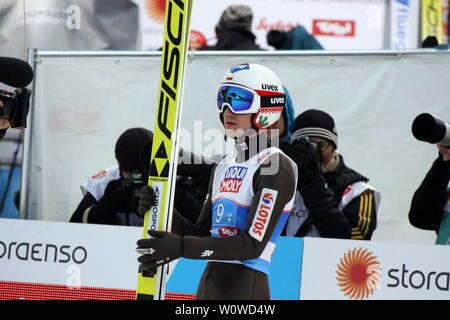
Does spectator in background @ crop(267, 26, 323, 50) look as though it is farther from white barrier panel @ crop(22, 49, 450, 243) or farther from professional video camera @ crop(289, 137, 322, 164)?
professional video camera @ crop(289, 137, 322, 164)

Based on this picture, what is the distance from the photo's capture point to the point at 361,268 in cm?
525

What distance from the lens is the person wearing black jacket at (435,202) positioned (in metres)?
4.95

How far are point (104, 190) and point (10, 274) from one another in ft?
2.72

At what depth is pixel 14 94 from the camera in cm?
421

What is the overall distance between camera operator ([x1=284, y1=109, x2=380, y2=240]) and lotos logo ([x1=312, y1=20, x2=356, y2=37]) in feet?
13.4

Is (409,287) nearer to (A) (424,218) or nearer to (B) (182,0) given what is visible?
(A) (424,218)

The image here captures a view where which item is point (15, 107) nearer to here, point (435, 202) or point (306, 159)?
point (306, 159)

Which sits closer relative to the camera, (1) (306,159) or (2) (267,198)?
(2) (267,198)

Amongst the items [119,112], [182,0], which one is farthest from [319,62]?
[182,0]

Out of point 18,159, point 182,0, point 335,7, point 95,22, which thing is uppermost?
point 335,7

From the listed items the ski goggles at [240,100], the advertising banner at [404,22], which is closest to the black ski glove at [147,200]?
the ski goggles at [240,100]

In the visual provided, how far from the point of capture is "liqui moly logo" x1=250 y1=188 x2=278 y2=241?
12.0 ft

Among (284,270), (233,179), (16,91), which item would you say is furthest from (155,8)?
(233,179)

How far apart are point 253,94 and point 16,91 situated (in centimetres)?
118
